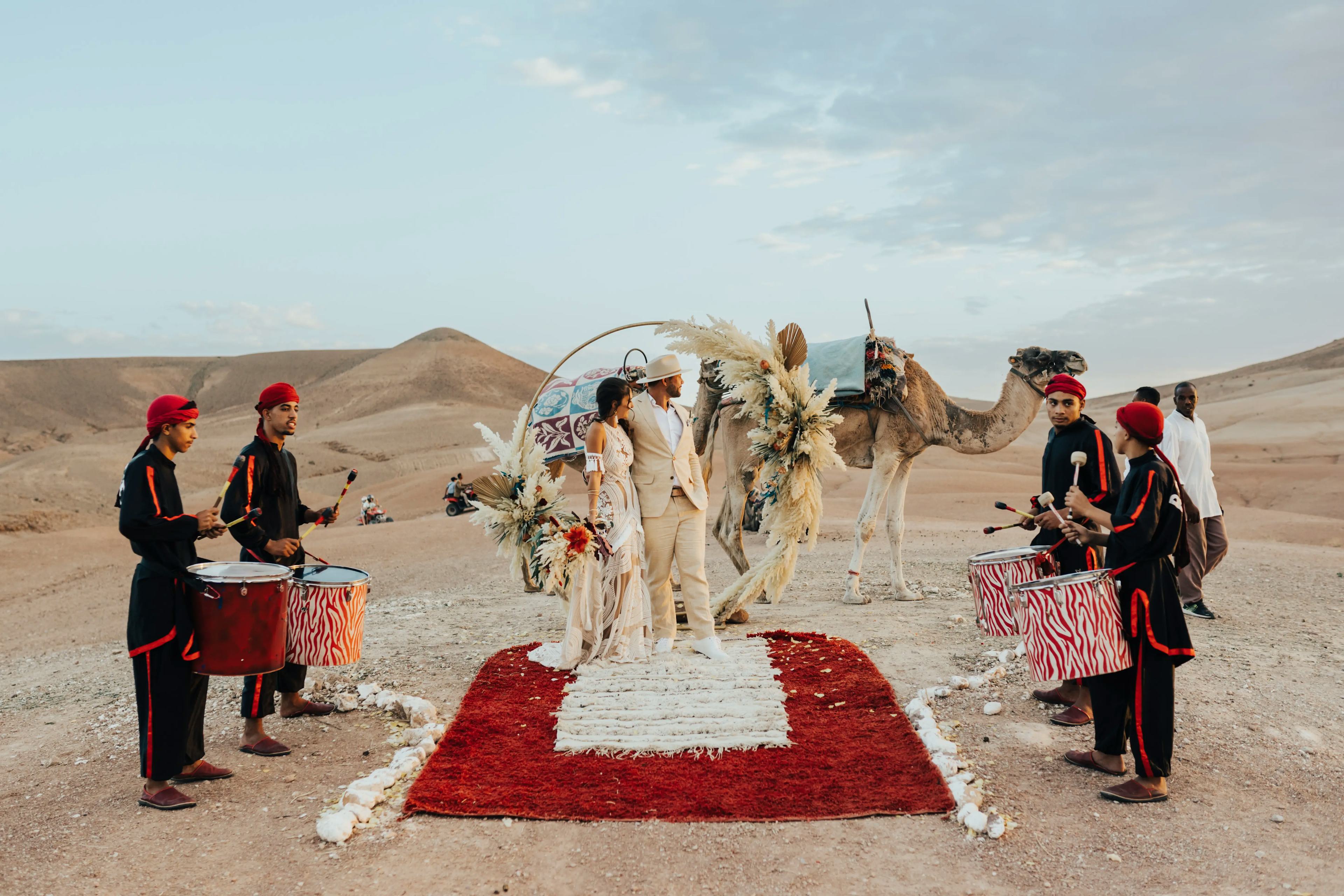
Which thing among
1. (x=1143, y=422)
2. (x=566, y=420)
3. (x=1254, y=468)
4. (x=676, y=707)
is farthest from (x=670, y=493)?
(x=1254, y=468)

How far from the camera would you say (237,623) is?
527 centimetres

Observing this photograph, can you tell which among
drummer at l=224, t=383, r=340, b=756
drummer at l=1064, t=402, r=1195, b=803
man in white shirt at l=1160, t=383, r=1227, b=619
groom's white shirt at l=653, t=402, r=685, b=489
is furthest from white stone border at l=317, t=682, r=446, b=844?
man in white shirt at l=1160, t=383, r=1227, b=619

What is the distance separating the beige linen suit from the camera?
24.5ft

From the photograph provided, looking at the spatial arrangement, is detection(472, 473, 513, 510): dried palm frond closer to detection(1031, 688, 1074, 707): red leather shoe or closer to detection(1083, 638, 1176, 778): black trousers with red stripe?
detection(1031, 688, 1074, 707): red leather shoe

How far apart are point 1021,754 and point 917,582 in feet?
19.3

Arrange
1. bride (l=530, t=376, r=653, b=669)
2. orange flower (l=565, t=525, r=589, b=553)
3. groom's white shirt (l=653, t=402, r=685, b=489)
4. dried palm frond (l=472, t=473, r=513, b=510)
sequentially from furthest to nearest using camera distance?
dried palm frond (l=472, t=473, r=513, b=510) → groom's white shirt (l=653, t=402, r=685, b=489) → bride (l=530, t=376, r=653, b=669) → orange flower (l=565, t=525, r=589, b=553)

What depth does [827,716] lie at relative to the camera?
629cm

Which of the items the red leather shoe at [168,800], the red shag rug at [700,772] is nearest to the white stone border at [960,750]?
the red shag rug at [700,772]

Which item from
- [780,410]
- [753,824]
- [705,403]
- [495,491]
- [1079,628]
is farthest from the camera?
[705,403]

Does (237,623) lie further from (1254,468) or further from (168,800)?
(1254,468)

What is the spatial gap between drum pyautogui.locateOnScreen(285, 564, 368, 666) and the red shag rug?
849 mm

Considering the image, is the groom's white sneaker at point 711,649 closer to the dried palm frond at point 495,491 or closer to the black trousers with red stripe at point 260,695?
the dried palm frond at point 495,491

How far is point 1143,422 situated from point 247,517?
499 centimetres

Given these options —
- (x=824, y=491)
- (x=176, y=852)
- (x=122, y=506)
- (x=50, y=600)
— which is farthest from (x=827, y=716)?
(x=824, y=491)
